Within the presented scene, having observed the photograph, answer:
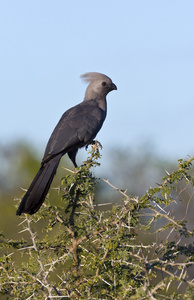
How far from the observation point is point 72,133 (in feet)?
19.0

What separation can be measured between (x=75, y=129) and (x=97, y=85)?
1.47 m

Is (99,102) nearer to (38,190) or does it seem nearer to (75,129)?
(75,129)

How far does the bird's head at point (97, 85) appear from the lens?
7133 millimetres

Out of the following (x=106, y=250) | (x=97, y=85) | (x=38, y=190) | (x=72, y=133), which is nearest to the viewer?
(x=106, y=250)

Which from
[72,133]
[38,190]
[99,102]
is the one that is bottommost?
[38,190]

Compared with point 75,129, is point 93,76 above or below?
above

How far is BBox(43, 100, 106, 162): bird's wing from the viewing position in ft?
18.0

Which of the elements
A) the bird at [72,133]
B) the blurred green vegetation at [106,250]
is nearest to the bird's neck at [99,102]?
the bird at [72,133]

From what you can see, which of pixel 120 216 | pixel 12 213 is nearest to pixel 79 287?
pixel 120 216

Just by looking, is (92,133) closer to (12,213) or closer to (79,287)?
(79,287)

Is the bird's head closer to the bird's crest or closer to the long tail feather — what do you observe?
the bird's crest

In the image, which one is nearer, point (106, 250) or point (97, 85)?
point (106, 250)

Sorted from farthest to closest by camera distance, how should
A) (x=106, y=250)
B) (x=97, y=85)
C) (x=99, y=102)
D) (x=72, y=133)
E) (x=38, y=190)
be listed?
(x=97, y=85)
(x=99, y=102)
(x=72, y=133)
(x=38, y=190)
(x=106, y=250)

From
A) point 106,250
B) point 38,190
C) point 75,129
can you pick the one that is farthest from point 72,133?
point 106,250
